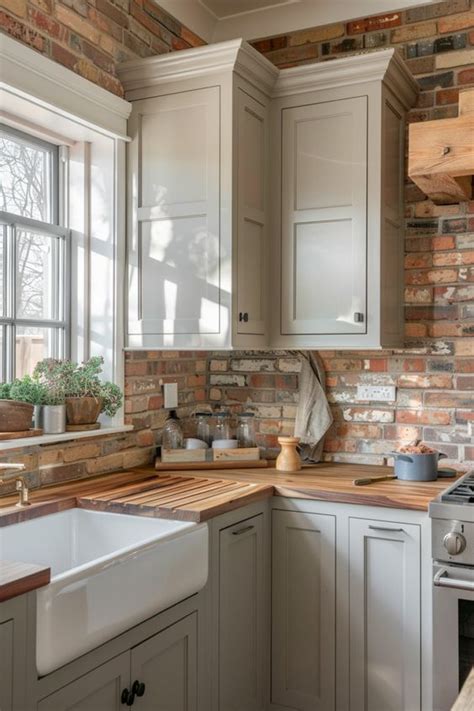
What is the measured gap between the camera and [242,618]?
8.18 feet

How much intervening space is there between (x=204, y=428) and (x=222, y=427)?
0.09 meters

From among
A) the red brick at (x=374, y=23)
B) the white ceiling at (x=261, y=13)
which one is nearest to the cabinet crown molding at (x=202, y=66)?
the white ceiling at (x=261, y=13)

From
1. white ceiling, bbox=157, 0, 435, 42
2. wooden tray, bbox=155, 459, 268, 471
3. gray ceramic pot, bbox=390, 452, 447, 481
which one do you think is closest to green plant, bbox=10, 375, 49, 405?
wooden tray, bbox=155, 459, 268, 471

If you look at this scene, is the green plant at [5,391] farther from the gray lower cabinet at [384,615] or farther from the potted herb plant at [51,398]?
the gray lower cabinet at [384,615]

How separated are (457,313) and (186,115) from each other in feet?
4.48

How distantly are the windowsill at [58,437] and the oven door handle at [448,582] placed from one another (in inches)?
51.5

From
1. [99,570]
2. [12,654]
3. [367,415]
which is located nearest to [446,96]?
[367,415]

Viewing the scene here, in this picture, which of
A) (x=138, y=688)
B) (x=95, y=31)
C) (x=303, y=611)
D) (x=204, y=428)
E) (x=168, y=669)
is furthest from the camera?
(x=204, y=428)

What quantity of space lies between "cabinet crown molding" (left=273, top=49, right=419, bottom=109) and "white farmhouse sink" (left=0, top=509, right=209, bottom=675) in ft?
5.94

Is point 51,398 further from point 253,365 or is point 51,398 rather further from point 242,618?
point 253,365

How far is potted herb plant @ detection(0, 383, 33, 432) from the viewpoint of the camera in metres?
2.38

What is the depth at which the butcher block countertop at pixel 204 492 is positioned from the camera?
229cm

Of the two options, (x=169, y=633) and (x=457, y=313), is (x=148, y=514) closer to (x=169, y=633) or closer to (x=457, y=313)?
(x=169, y=633)

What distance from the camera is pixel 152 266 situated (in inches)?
114
